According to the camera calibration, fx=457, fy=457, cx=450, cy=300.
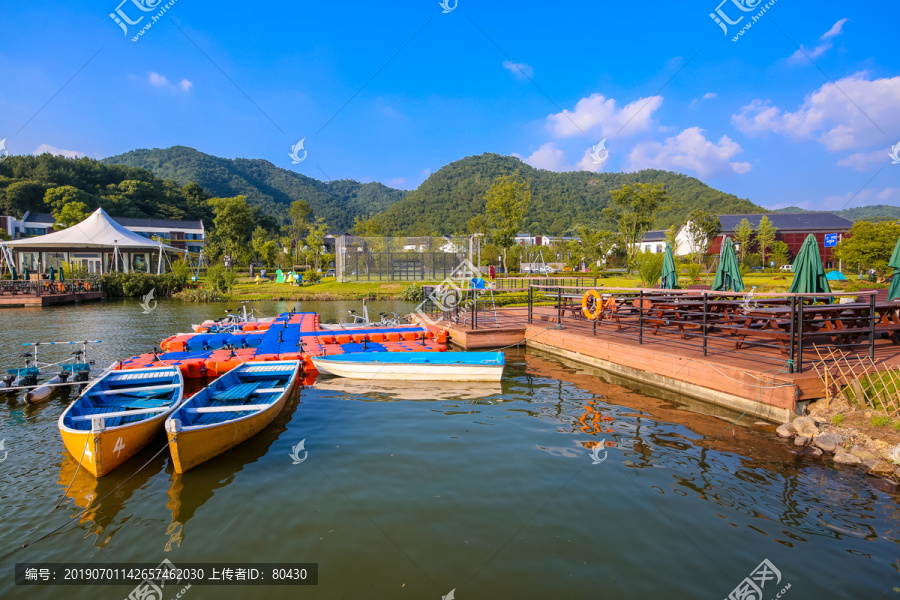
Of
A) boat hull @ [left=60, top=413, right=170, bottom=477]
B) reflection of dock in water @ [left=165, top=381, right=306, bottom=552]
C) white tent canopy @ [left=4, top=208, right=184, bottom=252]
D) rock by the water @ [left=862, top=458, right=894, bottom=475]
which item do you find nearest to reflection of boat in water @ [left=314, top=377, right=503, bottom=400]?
reflection of dock in water @ [left=165, top=381, right=306, bottom=552]

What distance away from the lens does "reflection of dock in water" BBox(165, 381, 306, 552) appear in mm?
5682

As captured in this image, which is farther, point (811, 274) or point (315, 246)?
point (315, 246)

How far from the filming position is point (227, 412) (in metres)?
8.12

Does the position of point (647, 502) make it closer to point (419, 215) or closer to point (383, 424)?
point (383, 424)

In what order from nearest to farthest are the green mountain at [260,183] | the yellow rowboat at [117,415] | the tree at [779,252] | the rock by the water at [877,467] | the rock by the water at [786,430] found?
the rock by the water at [877,467], the yellow rowboat at [117,415], the rock by the water at [786,430], the tree at [779,252], the green mountain at [260,183]

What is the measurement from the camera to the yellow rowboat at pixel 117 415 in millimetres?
6602

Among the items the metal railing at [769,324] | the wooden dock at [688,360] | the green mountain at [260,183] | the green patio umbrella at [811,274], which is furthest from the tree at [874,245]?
the green mountain at [260,183]

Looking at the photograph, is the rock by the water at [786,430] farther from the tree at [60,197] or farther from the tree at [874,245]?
the tree at [60,197]

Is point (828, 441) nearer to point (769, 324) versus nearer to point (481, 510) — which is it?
point (769, 324)

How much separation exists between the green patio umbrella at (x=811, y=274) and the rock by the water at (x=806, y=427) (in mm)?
3569

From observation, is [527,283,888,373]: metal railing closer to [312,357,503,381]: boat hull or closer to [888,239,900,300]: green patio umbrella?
[888,239,900,300]: green patio umbrella

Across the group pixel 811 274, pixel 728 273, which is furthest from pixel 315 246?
pixel 811 274

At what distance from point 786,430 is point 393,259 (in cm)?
3684

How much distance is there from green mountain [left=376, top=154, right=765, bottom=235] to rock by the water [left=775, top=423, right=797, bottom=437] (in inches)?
3816
